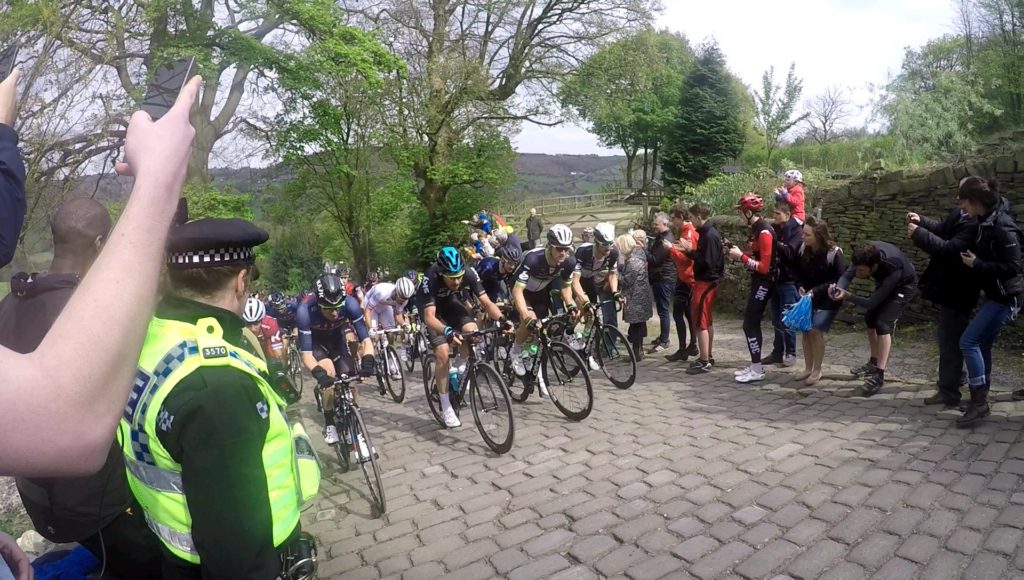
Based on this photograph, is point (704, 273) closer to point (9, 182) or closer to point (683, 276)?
point (683, 276)

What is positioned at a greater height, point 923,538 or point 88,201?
point 88,201

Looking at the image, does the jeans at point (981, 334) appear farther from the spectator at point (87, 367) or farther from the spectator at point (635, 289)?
the spectator at point (87, 367)

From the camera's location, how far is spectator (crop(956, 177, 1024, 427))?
16.4 ft

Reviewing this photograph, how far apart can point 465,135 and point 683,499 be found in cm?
2320

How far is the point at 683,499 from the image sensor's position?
449 centimetres

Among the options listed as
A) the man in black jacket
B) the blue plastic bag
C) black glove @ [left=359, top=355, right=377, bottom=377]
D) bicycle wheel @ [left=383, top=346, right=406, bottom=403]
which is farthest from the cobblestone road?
bicycle wheel @ [left=383, top=346, right=406, bottom=403]

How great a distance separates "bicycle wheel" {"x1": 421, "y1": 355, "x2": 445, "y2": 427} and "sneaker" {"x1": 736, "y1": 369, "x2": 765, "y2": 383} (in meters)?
3.60

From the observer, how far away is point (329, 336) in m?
6.57

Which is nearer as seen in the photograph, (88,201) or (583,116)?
(88,201)

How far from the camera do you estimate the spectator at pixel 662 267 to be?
8945 mm

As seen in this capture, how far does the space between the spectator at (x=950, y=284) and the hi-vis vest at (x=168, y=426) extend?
5.61 m

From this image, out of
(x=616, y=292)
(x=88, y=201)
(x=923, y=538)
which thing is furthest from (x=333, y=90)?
(x=923, y=538)

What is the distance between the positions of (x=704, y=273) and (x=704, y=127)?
32409 mm

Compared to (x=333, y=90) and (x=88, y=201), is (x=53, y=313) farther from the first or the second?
(x=333, y=90)
